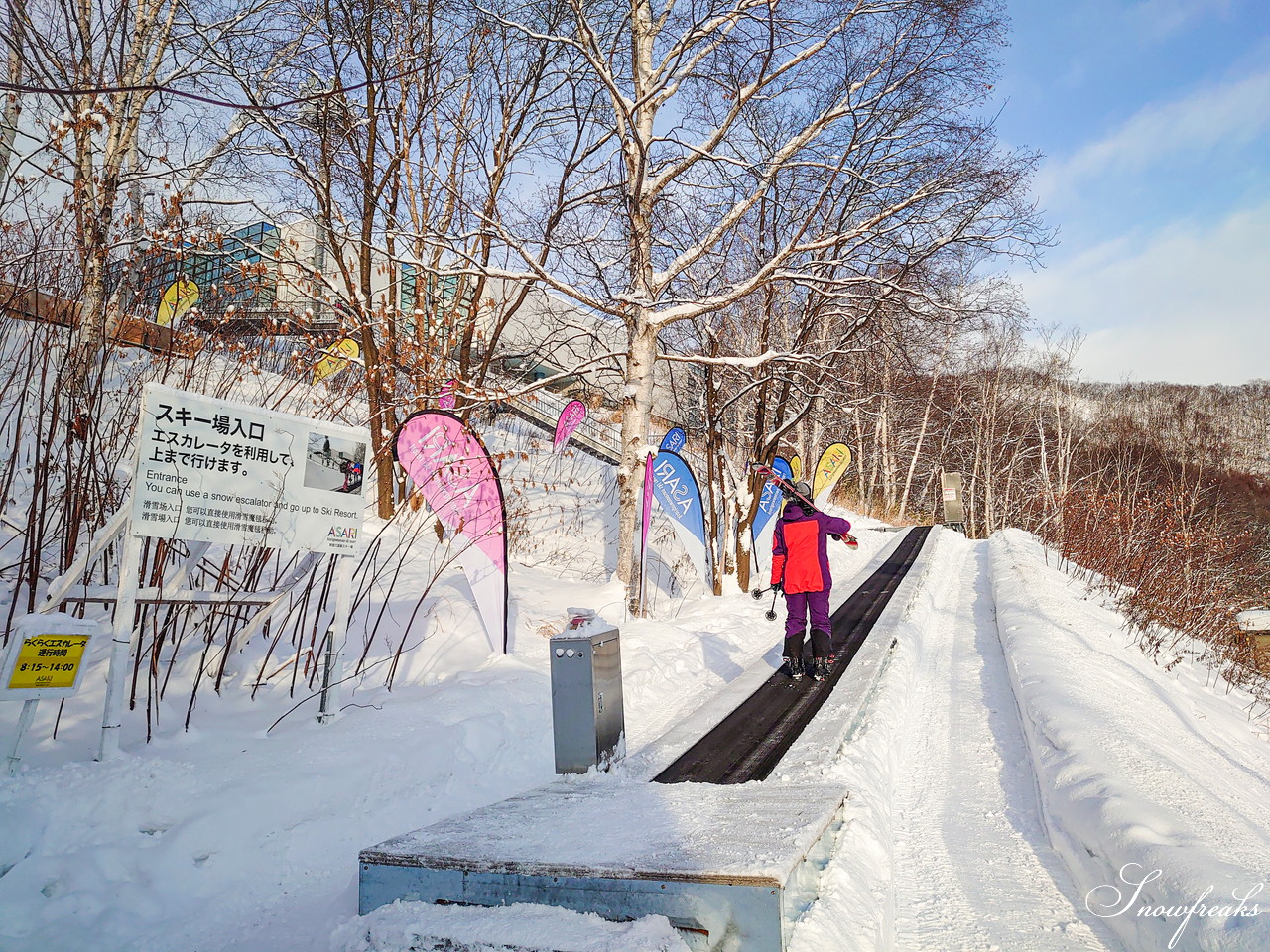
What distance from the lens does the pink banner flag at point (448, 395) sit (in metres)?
8.79

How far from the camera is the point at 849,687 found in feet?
21.7

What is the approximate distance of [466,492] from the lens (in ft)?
24.0

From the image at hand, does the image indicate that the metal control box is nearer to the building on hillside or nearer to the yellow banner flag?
the building on hillside

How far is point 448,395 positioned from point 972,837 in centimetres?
712

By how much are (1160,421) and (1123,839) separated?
228 feet


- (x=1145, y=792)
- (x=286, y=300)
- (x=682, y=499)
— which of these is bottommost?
(x=1145, y=792)

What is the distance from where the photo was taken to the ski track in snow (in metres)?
3.28

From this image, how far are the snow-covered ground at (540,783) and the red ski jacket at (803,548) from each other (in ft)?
4.27

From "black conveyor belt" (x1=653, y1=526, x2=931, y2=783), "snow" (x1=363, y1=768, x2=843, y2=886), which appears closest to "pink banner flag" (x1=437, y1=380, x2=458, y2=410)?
"black conveyor belt" (x1=653, y1=526, x2=931, y2=783)

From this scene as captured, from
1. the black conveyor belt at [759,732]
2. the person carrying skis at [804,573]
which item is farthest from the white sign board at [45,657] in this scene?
the person carrying skis at [804,573]

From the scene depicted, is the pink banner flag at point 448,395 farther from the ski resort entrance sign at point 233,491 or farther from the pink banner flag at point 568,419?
the ski resort entrance sign at point 233,491

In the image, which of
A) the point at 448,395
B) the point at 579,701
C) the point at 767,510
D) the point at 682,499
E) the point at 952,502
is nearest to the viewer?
the point at 579,701

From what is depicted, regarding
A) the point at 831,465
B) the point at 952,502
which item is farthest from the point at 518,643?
the point at 952,502

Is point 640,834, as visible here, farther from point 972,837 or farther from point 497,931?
point 972,837
